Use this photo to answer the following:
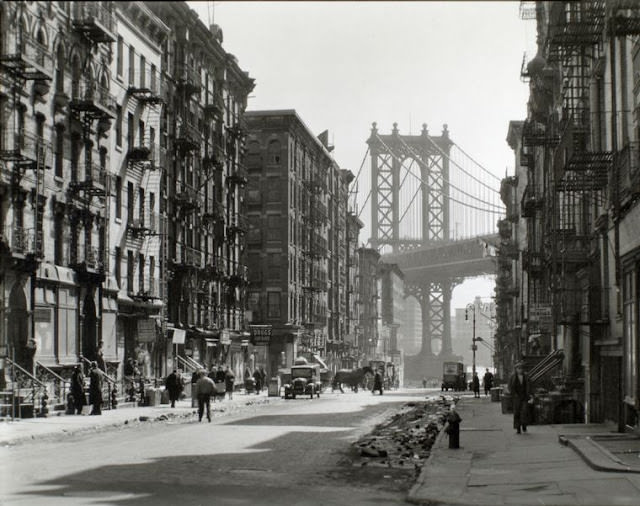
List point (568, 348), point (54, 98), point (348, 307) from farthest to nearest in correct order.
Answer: point (348, 307) < point (568, 348) < point (54, 98)

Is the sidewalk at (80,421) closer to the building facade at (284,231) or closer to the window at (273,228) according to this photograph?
the building facade at (284,231)

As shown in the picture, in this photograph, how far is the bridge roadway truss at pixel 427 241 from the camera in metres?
124

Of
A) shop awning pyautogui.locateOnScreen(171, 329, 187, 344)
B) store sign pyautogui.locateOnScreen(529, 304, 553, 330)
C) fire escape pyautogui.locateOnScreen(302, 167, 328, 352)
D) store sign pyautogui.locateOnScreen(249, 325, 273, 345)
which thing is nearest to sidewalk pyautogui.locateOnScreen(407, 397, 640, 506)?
store sign pyautogui.locateOnScreen(529, 304, 553, 330)

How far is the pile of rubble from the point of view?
882 inches

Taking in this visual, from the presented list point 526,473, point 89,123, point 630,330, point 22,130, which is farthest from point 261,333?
point 89,123

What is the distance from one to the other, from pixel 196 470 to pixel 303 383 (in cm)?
4146

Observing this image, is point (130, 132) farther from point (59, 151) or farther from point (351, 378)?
point (351, 378)

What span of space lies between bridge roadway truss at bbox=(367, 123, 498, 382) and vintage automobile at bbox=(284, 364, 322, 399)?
45006 millimetres

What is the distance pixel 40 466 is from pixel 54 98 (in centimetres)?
994

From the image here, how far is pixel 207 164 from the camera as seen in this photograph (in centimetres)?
6469

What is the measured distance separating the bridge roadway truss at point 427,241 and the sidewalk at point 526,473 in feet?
265

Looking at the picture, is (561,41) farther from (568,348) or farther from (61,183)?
(61,183)

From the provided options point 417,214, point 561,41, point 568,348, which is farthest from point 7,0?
point 417,214

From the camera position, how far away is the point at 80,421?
32.8 metres
